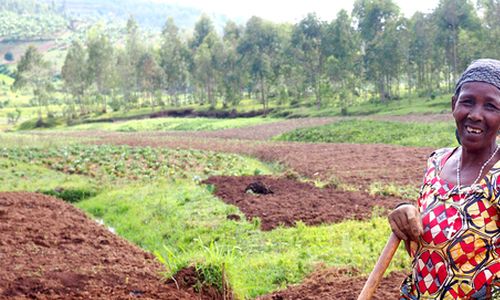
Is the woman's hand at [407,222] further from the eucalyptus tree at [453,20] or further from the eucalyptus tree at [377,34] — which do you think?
the eucalyptus tree at [377,34]

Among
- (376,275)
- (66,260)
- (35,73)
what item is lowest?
(66,260)

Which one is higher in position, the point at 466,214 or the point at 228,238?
the point at 466,214

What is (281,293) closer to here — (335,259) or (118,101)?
(335,259)

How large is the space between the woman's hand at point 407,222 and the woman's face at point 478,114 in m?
0.39

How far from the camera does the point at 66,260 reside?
910 cm

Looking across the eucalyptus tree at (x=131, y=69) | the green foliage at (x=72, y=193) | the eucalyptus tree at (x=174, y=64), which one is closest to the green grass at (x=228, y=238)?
the green foliage at (x=72, y=193)

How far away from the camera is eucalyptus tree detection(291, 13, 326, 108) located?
203 ft

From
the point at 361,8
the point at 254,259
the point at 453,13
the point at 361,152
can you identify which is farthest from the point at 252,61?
the point at 254,259

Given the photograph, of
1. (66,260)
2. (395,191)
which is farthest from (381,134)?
(66,260)

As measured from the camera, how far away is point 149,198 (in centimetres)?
1540

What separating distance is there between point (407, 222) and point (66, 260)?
7740 millimetres

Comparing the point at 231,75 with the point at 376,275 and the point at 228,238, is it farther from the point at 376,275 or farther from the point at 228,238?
the point at 376,275

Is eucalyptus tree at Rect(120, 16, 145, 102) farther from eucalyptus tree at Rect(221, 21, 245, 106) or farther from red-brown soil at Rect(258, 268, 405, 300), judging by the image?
red-brown soil at Rect(258, 268, 405, 300)

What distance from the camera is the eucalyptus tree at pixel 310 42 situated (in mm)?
61750
